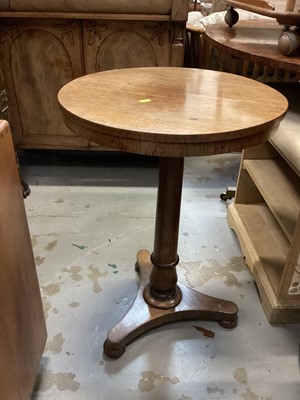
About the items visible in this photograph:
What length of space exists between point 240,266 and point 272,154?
53cm

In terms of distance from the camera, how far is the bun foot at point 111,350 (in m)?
1.17

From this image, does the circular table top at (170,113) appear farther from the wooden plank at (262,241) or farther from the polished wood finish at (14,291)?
the wooden plank at (262,241)

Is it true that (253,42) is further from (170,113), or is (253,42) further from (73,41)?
(73,41)

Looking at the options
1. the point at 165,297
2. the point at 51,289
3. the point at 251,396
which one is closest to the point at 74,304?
the point at 51,289

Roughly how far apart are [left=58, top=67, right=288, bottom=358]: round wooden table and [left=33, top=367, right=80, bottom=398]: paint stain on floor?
0.14 metres

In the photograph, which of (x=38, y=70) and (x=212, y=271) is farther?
(x=38, y=70)

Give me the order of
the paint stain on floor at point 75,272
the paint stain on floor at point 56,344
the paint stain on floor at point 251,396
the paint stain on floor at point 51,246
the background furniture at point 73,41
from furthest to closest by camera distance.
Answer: the background furniture at point 73,41
the paint stain on floor at point 51,246
the paint stain on floor at point 75,272
the paint stain on floor at point 56,344
the paint stain on floor at point 251,396

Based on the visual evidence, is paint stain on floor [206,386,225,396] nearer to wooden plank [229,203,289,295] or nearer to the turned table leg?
the turned table leg

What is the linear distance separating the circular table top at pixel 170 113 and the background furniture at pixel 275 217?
15.1 inches

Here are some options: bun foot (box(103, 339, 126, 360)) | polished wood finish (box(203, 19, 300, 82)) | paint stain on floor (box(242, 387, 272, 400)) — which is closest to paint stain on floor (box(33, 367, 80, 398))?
bun foot (box(103, 339, 126, 360))

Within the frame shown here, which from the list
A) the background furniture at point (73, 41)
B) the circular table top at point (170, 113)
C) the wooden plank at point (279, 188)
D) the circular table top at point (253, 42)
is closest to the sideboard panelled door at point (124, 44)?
the background furniture at point (73, 41)

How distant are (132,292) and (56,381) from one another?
1.42 ft

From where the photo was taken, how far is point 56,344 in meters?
1.23

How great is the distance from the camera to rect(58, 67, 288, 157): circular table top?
2.45ft
